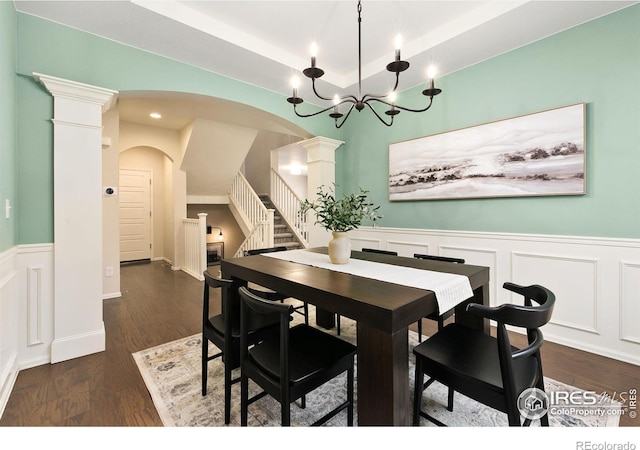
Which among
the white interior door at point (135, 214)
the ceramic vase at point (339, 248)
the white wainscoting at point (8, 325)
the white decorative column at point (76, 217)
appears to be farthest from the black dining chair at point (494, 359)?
the white interior door at point (135, 214)

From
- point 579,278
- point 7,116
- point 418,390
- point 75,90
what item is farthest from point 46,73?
point 579,278

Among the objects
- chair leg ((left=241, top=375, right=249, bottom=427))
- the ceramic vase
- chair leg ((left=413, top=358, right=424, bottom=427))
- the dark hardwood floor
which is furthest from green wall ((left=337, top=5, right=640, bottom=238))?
chair leg ((left=241, top=375, right=249, bottom=427))

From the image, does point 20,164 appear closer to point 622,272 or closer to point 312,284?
point 312,284

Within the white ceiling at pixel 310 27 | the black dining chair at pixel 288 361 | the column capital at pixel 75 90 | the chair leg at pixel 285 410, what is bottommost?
the chair leg at pixel 285 410

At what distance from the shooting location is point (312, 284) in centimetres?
160

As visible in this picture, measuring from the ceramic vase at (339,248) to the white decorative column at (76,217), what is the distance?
6.57ft

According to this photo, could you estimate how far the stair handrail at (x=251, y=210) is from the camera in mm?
4965

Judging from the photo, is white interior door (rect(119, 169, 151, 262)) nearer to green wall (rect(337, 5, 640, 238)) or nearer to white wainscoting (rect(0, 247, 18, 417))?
white wainscoting (rect(0, 247, 18, 417))

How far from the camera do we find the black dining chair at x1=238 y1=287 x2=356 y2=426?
127 centimetres

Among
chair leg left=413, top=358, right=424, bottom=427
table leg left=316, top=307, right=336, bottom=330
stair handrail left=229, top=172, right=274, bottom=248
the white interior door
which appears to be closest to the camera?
chair leg left=413, top=358, right=424, bottom=427

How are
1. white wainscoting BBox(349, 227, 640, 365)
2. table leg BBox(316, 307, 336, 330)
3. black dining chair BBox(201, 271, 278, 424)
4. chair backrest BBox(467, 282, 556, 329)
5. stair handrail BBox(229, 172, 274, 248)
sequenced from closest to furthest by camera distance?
chair backrest BBox(467, 282, 556, 329)
black dining chair BBox(201, 271, 278, 424)
white wainscoting BBox(349, 227, 640, 365)
table leg BBox(316, 307, 336, 330)
stair handrail BBox(229, 172, 274, 248)

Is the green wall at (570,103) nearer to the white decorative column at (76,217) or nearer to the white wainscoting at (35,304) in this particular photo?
the white decorative column at (76,217)

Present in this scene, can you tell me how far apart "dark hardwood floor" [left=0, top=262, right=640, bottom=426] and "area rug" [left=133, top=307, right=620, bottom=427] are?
0.26ft
